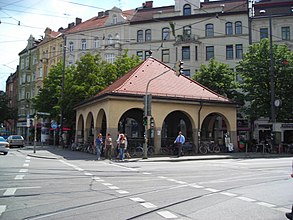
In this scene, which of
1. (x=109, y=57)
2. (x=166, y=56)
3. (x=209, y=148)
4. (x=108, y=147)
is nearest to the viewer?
(x=108, y=147)

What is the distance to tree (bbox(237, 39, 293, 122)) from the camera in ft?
110

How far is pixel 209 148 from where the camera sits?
29516 millimetres

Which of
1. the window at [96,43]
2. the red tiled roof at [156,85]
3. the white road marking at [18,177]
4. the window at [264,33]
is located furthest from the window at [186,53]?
the white road marking at [18,177]

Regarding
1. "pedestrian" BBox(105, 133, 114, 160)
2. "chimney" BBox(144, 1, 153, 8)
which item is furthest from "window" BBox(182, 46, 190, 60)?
"pedestrian" BBox(105, 133, 114, 160)

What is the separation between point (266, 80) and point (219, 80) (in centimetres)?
625

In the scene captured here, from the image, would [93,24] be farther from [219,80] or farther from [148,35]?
[219,80]

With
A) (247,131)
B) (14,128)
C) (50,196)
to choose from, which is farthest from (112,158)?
(14,128)

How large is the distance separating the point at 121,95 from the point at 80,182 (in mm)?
13553

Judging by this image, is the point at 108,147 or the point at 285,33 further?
the point at 285,33

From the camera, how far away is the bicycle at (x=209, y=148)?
94.0 ft

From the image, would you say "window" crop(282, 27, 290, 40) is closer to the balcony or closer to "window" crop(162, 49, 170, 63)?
the balcony

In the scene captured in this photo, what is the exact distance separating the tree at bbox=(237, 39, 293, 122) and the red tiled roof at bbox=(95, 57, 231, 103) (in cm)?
627

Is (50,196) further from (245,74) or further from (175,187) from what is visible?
(245,74)

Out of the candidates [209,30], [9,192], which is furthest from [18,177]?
[209,30]
